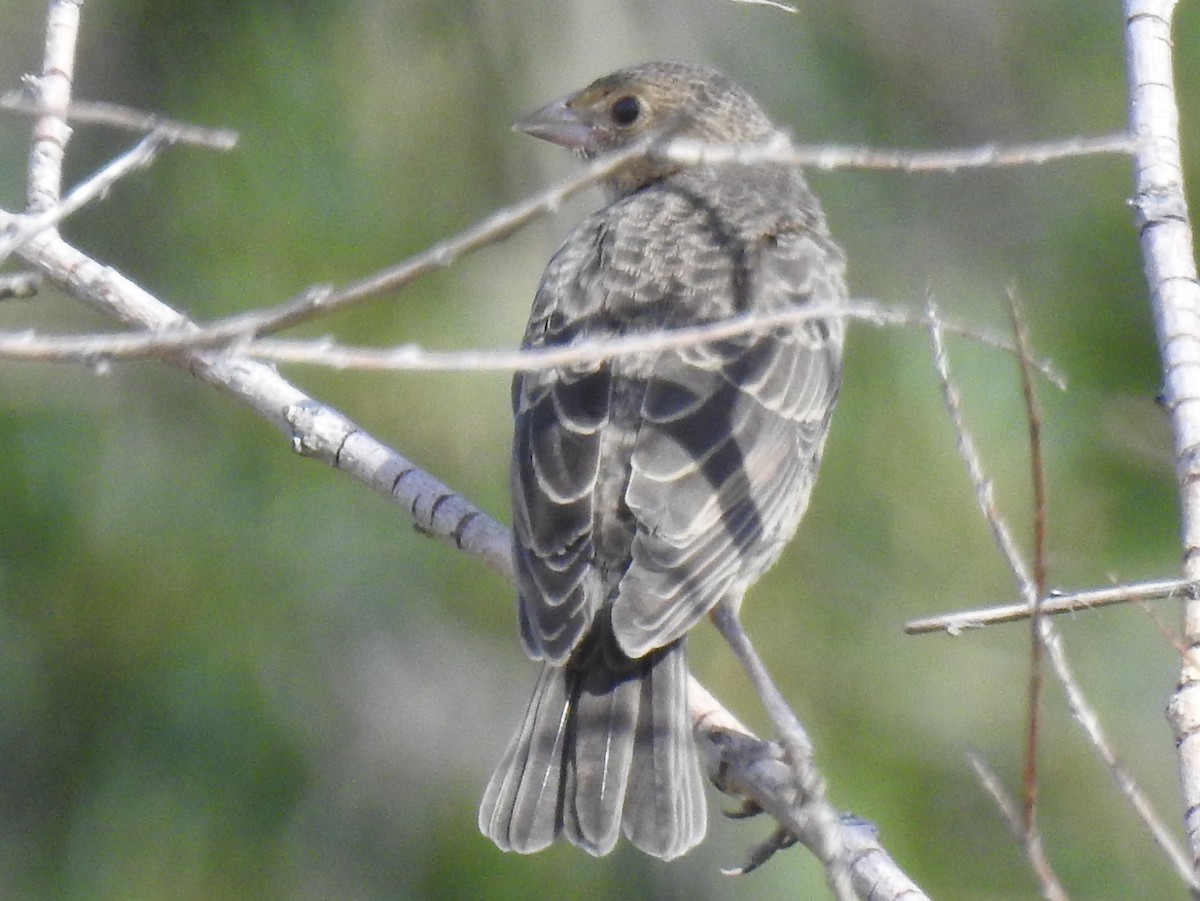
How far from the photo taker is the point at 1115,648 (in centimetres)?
448

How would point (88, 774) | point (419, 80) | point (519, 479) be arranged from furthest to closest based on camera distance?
point (419, 80)
point (88, 774)
point (519, 479)

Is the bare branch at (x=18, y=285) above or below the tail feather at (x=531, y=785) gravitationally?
above

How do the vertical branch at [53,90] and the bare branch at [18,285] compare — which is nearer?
the bare branch at [18,285]

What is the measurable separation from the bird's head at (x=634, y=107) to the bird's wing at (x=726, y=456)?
634 millimetres

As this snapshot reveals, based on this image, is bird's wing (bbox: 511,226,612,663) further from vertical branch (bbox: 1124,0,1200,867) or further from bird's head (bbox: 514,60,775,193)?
vertical branch (bbox: 1124,0,1200,867)

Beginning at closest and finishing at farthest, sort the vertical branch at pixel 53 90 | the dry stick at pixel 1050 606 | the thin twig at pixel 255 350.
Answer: the thin twig at pixel 255 350 < the dry stick at pixel 1050 606 < the vertical branch at pixel 53 90

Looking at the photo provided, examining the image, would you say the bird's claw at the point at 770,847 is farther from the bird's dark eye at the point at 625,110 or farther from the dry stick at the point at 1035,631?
the bird's dark eye at the point at 625,110

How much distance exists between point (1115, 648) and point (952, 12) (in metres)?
2.03

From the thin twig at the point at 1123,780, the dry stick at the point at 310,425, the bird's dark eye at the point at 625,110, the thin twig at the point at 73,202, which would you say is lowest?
the thin twig at the point at 1123,780

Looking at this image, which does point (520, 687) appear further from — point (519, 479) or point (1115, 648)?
point (1115, 648)

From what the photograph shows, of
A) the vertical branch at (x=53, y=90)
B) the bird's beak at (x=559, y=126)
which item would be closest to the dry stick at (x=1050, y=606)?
the vertical branch at (x=53, y=90)

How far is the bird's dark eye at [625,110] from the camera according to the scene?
4.46 m

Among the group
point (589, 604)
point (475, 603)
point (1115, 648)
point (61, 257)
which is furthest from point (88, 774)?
point (1115, 648)

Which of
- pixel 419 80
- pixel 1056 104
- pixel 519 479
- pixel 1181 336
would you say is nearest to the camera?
pixel 1181 336
